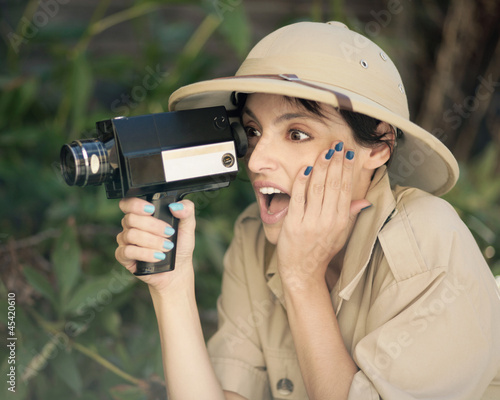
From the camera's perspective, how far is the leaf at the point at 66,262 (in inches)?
68.9

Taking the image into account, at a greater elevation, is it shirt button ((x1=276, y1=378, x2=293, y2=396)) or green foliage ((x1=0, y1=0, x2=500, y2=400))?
green foliage ((x1=0, y1=0, x2=500, y2=400))

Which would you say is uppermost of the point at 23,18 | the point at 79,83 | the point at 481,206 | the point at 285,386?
the point at 23,18

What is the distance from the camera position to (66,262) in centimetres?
179

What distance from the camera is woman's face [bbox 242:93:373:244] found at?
1253 mm

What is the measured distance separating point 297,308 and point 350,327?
13 centimetres

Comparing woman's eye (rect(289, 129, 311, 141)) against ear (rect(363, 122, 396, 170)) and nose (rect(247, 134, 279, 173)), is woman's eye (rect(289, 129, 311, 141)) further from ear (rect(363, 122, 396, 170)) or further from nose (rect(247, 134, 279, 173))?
ear (rect(363, 122, 396, 170))

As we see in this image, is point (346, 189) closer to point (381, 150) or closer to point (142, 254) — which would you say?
point (381, 150)

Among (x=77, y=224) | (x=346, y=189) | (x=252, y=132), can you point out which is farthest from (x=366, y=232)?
(x=77, y=224)

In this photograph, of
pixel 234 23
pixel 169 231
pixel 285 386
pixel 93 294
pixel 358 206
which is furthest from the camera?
pixel 234 23

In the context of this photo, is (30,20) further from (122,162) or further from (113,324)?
(122,162)

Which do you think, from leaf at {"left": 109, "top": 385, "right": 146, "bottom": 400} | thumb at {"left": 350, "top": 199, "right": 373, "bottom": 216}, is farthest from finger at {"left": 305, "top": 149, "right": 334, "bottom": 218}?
leaf at {"left": 109, "top": 385, "right": 146, "bottom": 400}

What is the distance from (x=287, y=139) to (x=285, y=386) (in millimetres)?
583

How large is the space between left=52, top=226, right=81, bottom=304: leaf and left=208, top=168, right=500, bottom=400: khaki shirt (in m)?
0.53

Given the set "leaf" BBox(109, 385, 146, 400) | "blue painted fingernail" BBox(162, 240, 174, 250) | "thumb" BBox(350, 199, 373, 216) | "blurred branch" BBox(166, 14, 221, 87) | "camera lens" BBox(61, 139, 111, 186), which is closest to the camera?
"camera lens" BBox(61, 139, 111, 186)
